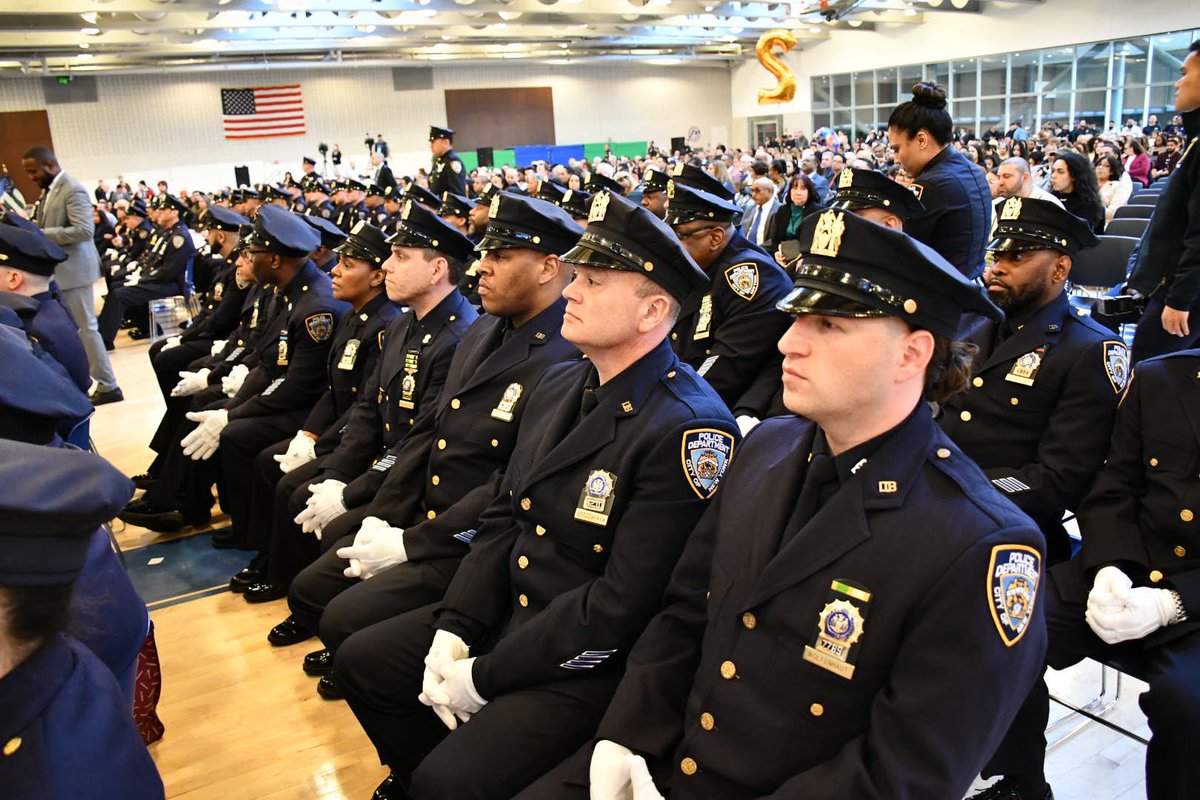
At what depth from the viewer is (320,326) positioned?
4211mm

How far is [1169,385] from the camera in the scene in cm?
217

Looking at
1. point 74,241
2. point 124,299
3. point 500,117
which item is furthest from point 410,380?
point 500,117

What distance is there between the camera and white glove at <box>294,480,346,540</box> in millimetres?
3268

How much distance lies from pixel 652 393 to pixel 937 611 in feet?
2.97

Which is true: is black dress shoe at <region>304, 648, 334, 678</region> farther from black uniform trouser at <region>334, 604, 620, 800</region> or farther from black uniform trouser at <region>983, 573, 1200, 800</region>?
black uniform trouser at <region>983, 573, 1200, 800</region>

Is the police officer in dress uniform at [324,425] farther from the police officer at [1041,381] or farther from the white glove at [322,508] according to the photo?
the police officer at [1041,381]

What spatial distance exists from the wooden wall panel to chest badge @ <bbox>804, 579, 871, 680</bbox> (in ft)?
94.1

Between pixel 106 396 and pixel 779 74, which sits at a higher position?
pixel 779 74

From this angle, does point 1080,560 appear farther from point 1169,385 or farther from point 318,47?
point 318,47

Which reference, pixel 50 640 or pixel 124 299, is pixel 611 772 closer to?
pixel 50 640

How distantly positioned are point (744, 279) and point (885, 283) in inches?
74.2

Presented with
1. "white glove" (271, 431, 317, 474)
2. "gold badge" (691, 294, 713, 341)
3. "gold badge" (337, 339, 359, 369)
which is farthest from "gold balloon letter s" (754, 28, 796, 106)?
"white glove" (271, 431, 317, 474)

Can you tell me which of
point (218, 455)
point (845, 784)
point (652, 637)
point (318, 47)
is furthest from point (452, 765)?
point (318, 47)

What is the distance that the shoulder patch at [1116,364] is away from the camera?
7.95 feet
